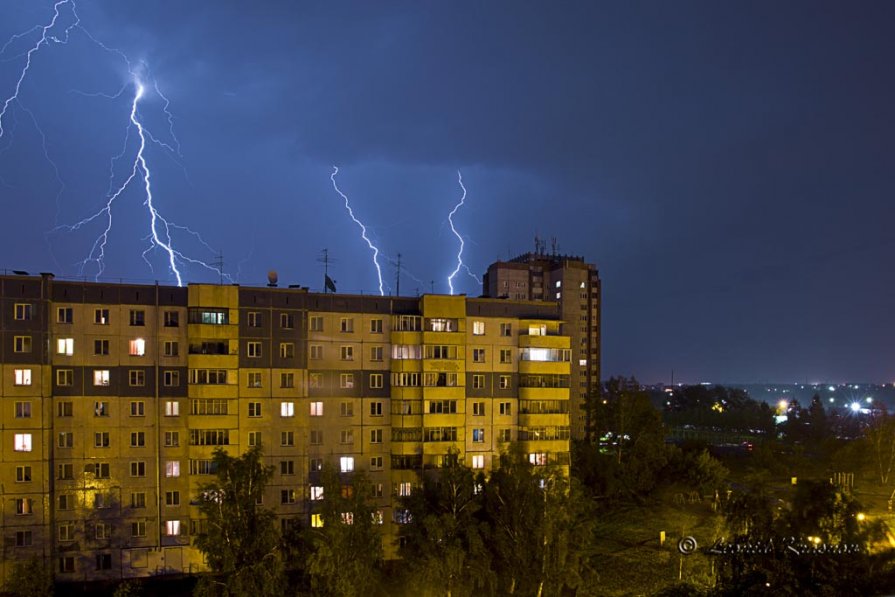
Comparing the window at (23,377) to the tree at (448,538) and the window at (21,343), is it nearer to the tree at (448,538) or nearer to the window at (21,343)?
the window at (21,343)

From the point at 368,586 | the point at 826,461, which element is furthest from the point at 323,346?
the point at 826,461

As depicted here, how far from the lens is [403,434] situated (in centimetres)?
4462

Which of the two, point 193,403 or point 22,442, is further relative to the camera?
point 193,403

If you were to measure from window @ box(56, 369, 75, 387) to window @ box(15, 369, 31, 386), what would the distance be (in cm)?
148

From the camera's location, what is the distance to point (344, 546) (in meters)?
32.0

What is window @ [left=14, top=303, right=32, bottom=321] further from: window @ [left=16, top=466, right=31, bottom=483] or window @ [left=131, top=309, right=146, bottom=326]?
window @ [left=16, top=466, right=31, bottom=483]

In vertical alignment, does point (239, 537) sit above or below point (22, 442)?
below

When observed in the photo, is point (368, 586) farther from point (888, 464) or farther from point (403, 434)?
point (888, 464)

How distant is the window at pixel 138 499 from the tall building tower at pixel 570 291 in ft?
261

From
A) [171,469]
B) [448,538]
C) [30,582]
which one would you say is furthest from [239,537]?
[30,582]

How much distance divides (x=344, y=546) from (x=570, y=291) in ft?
279

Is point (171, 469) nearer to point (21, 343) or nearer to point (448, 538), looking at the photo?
point (21, 343)

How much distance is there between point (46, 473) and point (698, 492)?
2114 inches

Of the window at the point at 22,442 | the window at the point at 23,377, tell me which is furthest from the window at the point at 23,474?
the window at the point at 23,377
